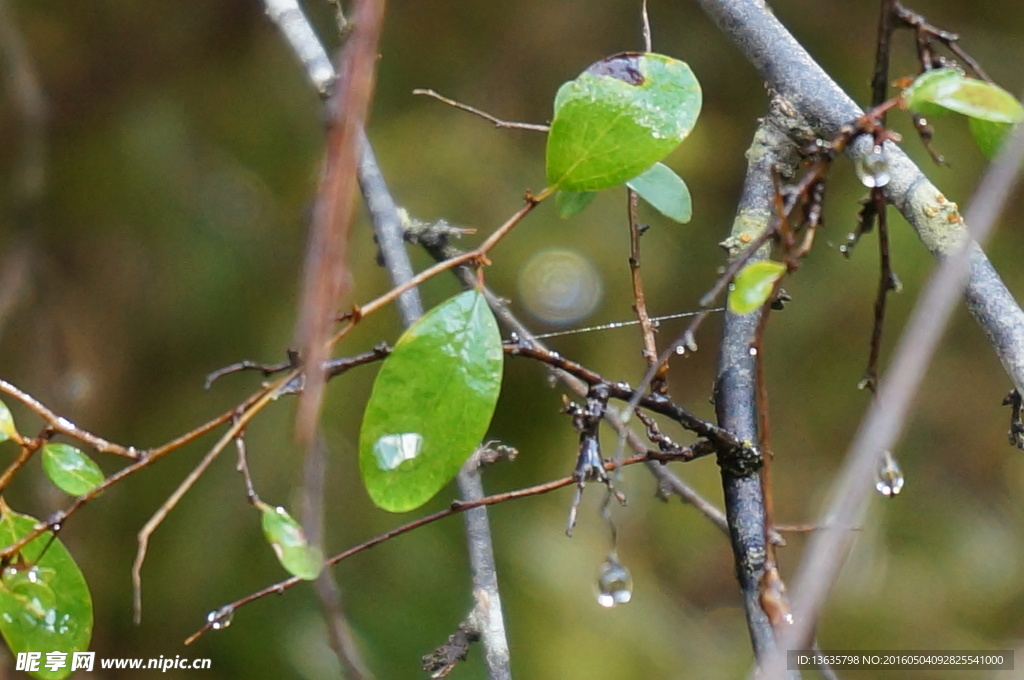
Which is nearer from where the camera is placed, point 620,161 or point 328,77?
point 620,161

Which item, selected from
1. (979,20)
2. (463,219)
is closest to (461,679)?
(463,219)

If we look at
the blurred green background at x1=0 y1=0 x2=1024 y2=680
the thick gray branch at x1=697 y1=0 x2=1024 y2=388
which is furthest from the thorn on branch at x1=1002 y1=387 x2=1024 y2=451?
the blurred green background at x1=0 y1=0 x2=1024 y2=680

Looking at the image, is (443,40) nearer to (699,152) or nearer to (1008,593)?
(699,152)

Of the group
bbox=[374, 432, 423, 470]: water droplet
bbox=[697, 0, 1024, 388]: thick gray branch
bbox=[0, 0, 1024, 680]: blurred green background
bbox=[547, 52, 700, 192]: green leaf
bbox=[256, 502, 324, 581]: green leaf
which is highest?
bbox=[547, 52, 700, 192]: green leaf

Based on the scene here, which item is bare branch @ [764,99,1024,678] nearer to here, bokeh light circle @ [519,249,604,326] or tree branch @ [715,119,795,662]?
tree branch @ [715,119,795,662]

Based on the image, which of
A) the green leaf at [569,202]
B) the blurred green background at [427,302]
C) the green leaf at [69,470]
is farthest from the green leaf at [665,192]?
the blurred green background at [427,302]

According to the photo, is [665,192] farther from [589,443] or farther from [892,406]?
[892,406]
